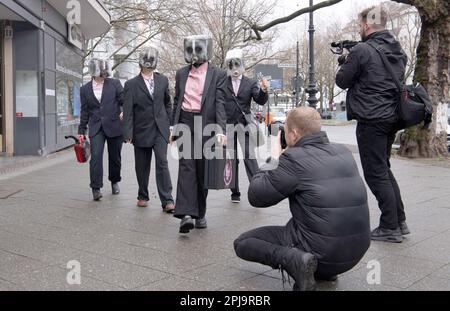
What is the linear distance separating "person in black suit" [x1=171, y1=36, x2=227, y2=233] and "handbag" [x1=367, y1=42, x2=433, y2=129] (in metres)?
1.54

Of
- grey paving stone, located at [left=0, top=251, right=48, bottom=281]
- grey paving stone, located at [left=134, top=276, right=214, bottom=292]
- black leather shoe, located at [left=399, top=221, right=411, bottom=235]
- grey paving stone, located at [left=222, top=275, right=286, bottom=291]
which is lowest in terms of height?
grey paving stone, located at [left=222, top=275, right=286, bottom=291]

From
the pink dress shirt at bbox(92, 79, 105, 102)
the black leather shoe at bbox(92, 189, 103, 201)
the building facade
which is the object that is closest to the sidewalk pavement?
the black leather shoe at bbox(92, 189, 103, 201)

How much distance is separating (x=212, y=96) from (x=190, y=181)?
855mm

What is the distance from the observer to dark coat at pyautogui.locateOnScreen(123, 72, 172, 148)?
22.6 feet

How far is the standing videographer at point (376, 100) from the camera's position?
5.26 meters

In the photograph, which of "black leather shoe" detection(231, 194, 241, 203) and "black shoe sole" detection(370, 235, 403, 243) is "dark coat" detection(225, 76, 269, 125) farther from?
"black shoe sole" detection(370, 235, 403, 243)

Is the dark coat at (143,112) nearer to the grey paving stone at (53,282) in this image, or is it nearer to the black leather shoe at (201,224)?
the black leather shoe at (201,224)

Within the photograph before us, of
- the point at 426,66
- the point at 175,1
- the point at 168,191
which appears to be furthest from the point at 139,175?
the point at 175,1

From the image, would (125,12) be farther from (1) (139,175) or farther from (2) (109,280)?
(2) (109,280)

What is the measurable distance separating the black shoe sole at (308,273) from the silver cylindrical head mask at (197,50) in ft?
8.71

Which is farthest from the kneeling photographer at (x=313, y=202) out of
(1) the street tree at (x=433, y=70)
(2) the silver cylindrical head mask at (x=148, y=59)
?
(1) the street tree at (x=433, y=70)

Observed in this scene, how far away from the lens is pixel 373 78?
5266mm

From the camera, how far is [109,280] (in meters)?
4.18

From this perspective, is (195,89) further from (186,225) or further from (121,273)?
(121,273)
